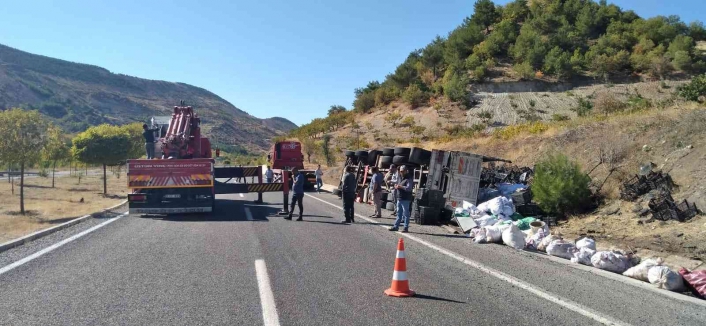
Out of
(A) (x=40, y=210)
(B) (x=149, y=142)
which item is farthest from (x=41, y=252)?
(A) (x=40, y=210)

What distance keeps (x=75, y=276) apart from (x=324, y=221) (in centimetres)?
837

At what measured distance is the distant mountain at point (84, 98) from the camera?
129 meters

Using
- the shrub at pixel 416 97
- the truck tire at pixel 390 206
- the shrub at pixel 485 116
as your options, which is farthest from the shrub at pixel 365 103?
the truck tire at pixel 390 206

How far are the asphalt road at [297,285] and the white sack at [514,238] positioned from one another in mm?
469

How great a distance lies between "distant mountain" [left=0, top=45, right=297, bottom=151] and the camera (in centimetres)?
12862

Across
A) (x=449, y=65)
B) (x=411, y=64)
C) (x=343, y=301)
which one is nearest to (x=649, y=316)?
(x=343, y=301)

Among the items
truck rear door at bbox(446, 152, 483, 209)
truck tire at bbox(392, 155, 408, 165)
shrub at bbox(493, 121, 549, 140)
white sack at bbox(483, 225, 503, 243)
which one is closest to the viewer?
white sack at bbox(483, 225, 503, 243)

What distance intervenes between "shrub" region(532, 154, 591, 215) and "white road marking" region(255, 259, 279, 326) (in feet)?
34.2

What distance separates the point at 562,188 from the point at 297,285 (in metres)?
11.1

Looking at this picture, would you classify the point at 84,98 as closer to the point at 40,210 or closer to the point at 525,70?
the point at 525,70

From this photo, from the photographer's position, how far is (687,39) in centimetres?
5941

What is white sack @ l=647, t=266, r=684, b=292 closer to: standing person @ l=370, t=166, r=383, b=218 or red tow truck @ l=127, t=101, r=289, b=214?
standing person @ l=370, t=166, r=383, b=218

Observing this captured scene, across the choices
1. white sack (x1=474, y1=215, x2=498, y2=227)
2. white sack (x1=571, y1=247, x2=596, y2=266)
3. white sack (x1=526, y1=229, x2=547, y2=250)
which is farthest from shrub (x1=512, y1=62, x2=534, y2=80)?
white sack (x1=571, y1=247, x2=596, y2=266)

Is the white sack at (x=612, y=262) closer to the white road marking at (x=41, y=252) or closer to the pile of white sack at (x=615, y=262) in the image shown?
the pile of white sack at (x=615, y=262)
